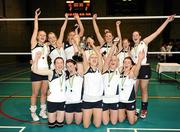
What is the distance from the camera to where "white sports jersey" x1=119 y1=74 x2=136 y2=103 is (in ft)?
15.1

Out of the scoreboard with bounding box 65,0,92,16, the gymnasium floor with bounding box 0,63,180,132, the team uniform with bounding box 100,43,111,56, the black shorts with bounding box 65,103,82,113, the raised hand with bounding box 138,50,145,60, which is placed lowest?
the gymnasium floor with bounding box 0,63,180,132

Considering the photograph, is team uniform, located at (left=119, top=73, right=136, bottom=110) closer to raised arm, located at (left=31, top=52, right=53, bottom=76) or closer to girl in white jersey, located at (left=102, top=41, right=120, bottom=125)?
girl in white jersey, located at (left=102, top=41, right=120, bottom=125)

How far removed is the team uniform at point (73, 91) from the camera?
4.49 m

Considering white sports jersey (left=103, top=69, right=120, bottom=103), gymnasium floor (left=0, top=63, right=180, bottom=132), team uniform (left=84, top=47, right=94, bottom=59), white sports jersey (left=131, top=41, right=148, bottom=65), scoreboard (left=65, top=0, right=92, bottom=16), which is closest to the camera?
gymnasium floor (left=0, top=63, right=180, bottom=132)

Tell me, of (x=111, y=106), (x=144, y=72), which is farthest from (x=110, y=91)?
(x=144, y=72)

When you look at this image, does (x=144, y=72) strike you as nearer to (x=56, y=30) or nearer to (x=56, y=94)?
(x=56, y=94)

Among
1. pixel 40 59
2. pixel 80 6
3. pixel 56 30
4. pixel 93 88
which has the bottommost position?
pixel 93 88

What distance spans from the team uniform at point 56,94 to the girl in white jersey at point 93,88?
42 cm

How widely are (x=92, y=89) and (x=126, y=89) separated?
2.23 ft

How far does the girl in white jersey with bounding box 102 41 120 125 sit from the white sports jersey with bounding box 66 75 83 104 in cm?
48

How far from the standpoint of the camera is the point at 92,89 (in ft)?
14.5

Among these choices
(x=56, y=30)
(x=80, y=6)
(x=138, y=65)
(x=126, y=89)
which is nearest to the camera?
(x=138, y=65)

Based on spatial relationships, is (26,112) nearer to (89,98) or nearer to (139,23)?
(89,98)

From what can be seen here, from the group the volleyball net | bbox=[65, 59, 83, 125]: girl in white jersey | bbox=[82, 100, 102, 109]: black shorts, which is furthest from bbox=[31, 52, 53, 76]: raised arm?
the volleyball net
